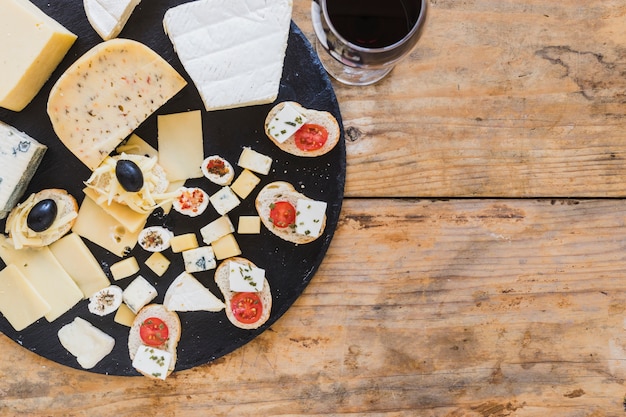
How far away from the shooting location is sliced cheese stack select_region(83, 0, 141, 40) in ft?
6.54

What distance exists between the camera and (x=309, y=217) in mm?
2068

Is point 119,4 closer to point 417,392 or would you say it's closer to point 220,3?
point 220,3

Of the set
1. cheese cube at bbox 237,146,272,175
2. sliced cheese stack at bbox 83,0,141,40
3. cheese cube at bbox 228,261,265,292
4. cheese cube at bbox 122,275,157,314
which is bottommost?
cheese cube at bbox 228,261,265,292

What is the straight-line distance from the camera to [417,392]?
2.25 meters

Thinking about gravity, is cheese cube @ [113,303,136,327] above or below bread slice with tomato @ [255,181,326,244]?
below

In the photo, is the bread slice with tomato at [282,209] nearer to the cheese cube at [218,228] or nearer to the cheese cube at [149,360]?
the cheese cube at [218,228]

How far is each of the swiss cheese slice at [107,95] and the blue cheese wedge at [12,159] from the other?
0.38 ft

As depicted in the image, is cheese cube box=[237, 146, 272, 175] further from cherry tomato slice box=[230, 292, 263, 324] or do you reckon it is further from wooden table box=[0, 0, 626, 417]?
cherry tomato slice box=[230, 292, 263, 324]

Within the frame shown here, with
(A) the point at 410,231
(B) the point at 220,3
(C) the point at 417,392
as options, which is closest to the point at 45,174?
(B) the point at 220,3

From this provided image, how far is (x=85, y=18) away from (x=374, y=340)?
4.99 feet

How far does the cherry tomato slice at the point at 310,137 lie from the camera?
207 centimetres

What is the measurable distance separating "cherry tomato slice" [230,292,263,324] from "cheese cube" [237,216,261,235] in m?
0.21

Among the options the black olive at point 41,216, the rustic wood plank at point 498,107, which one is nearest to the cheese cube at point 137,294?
the black olive at point 41,216

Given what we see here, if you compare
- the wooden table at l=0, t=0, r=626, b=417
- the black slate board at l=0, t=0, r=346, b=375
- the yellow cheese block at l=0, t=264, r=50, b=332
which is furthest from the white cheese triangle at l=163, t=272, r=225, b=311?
the yellow cheese block at l=0, t=264, r=50, b=332
